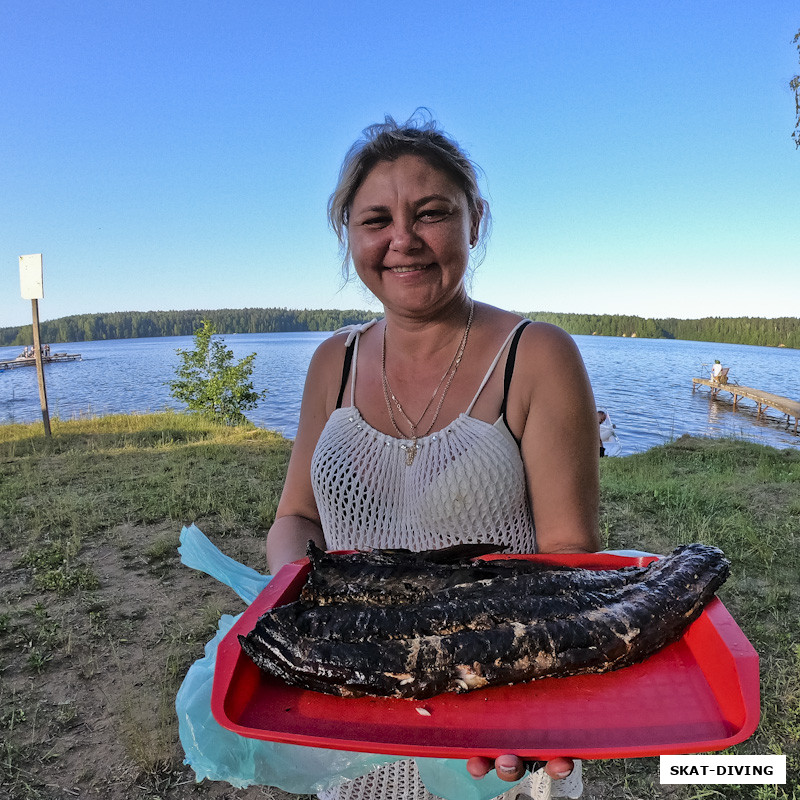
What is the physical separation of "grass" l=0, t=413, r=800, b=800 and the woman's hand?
8.57ft

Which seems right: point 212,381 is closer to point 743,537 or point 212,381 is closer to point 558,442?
point 743,537

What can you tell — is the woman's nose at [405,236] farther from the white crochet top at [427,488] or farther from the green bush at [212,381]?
the green bush at [212,381]

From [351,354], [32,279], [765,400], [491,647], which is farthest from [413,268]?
[765,400]

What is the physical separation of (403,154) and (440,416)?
1114 mm

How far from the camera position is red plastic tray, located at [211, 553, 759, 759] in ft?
3.96

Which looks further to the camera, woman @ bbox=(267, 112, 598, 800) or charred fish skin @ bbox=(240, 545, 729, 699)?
woman @ bbox=(267, 112, 598, 800)

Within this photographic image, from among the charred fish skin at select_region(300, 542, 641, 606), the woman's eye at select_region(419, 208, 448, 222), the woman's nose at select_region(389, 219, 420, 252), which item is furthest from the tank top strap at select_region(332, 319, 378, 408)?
the charred fish skin at select_region(300, 542, 641, 606)

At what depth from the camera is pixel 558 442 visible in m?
2.15

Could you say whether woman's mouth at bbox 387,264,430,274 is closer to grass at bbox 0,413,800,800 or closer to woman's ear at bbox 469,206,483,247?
woman's ear at bbox 469,206,483,247

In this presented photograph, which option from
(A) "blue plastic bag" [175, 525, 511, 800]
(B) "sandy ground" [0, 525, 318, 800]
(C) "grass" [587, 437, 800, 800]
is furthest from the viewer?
(C) "grass" [587, 437, 800, 800]

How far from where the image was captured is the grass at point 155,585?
10.9 ft

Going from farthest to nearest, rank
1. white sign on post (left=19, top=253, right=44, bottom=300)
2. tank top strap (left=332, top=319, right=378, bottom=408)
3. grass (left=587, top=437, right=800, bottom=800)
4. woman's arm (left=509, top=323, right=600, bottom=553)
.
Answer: white sign on post (left=19, top=253, right=44, bottom=300)
grass (left=587, top=437, right=800, bottom=800)
tank top strap (left=332, top=319, right=378, bottom=408)
woman's arm (left=509, top=323, right=600, bottom=553)

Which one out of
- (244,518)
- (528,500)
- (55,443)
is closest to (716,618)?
(528,500)

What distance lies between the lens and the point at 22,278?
12766 millimetres
